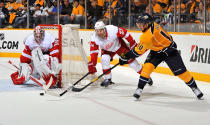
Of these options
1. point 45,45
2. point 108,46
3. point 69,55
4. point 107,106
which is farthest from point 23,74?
point 107,106

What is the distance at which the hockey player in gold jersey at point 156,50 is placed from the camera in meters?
4.66

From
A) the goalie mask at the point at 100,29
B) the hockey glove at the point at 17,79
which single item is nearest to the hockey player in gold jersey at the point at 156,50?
the goalie mask at the point at 100,29

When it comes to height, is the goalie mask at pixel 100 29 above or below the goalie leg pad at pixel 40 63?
above

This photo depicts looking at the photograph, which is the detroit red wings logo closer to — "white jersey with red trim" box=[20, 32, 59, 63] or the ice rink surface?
the ice rink surface

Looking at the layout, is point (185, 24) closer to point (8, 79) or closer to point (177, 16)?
point (177, 16)

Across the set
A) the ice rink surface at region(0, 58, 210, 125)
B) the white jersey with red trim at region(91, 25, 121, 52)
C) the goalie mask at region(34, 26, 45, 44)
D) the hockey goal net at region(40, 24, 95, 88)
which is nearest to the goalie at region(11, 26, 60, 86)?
the goalie mask at region(34, 26, 45, 44)

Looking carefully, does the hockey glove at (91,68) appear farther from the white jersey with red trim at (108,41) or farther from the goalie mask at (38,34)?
the goalie mask at (38,34)

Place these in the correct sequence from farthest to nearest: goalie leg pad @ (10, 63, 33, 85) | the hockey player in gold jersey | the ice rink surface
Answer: goalie leg pad @ (10, 63, 33, 85) → the hockey player in gold jersey → the ice rink surface

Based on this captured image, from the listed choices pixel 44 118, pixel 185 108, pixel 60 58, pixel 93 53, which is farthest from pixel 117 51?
pixel 44 118

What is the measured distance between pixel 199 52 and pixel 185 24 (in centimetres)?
95

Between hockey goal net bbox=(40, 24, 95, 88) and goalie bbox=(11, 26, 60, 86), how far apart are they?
12 centimetres

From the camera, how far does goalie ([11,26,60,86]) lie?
228 inches

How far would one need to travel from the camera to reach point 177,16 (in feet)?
25.0

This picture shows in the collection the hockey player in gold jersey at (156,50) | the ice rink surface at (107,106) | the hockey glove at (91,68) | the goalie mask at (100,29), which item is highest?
the goalie mask at (100,29)
